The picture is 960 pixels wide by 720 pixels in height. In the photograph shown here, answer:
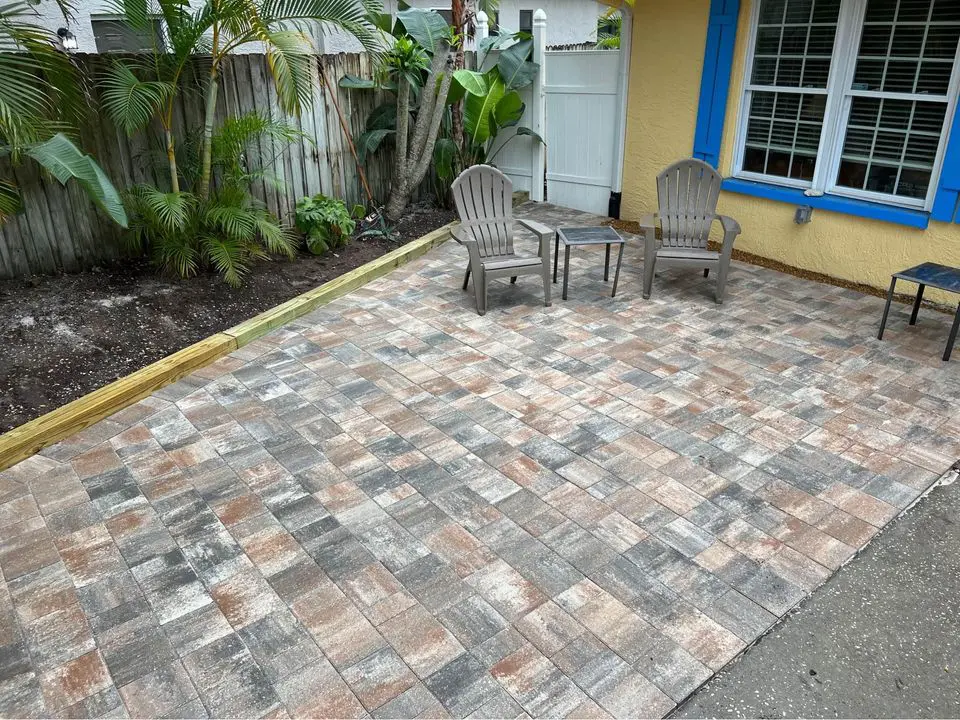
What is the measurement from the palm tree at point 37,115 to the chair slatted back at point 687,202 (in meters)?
4.26

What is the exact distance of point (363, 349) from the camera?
5094mm

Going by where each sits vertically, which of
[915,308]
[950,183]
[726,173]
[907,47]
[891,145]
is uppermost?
[907,47]

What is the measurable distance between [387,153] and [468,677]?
6.67 m

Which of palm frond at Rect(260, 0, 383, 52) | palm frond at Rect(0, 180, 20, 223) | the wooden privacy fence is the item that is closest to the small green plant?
the wooden privacy fence

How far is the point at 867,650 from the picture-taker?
2.64 meters

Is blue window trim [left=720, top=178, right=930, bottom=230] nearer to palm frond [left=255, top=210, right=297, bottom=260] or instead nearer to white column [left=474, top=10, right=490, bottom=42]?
white column [left=474, top=10, right=490, bottom=42]

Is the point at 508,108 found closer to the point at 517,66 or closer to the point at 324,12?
the point at 517,66

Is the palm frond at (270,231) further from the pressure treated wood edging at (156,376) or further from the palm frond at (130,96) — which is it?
the palm frond at (130,96)

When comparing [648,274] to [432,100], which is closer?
[648,274]

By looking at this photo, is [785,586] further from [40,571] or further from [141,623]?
[40,571]

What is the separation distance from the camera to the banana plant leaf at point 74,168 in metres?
4.10

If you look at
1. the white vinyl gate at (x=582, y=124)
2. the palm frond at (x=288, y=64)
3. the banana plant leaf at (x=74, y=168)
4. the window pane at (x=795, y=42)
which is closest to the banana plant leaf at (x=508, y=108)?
the white vinyl gate at (x=582, y=124)

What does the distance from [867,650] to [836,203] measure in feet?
15.3

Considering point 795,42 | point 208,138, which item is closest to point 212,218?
point 208,138
